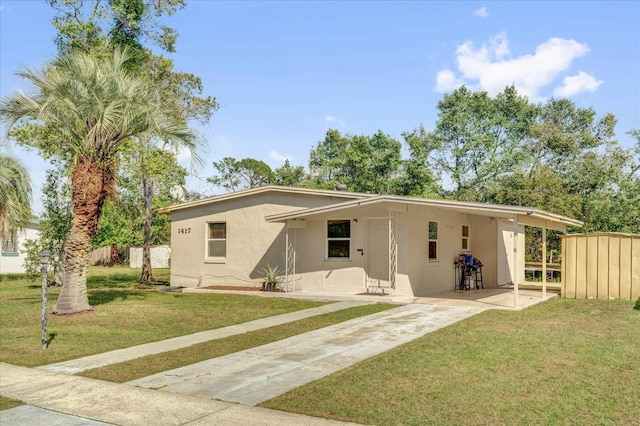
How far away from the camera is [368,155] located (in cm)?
3850

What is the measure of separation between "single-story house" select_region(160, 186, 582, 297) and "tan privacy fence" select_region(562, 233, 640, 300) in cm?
98

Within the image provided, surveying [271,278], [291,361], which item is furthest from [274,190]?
[291,361]

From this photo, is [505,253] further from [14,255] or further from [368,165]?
[14,255]

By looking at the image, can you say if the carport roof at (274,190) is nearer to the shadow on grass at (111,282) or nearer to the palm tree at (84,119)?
the shadow on grass at (111,282)

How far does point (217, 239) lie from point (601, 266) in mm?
12299

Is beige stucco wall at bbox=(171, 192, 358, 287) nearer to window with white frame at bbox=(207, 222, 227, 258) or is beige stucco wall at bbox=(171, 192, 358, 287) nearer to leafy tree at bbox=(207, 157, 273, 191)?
window with white frame at bbox=(207, 222, 227, 258)

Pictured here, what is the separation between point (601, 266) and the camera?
14938 mm

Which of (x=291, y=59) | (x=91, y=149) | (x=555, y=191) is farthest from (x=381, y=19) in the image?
(x=555, y=191)

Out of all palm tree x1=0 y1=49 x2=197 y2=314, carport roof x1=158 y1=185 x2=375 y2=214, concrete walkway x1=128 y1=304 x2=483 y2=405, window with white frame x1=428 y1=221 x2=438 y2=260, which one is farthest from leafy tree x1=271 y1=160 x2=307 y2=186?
concrete walkway x1=128 y1=304 x2=483 y2=405

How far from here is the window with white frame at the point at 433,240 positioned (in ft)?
53.3

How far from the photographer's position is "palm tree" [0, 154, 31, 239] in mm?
23297

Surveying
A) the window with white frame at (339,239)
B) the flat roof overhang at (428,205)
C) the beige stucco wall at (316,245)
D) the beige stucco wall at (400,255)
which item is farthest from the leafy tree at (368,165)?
the window with white frame at (339,239)

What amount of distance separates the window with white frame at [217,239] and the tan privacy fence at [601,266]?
36.3 ft

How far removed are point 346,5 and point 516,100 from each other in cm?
2636
